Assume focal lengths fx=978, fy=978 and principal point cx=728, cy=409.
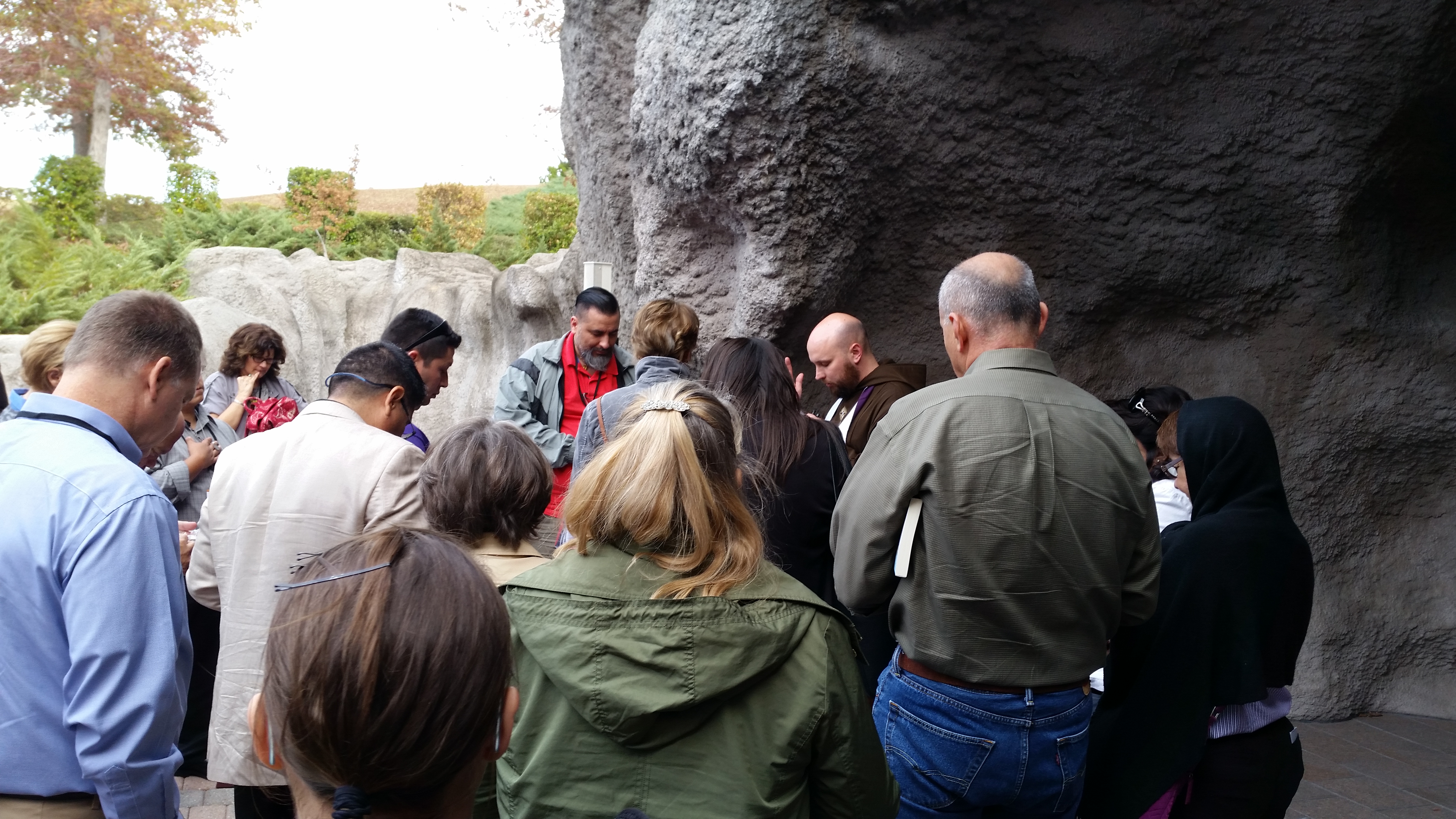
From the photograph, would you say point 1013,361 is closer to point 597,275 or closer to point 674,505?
point 674,505

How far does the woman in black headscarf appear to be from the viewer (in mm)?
2387

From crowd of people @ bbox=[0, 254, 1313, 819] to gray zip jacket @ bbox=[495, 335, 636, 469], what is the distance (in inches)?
47.3

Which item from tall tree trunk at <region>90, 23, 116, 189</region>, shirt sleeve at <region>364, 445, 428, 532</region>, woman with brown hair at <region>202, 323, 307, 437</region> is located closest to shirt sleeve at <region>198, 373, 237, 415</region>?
woman with brown hair at <region>202, 323, 307, 437</region>

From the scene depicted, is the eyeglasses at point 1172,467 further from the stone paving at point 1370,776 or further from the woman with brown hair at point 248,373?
the woman with brown hair at point 248,373

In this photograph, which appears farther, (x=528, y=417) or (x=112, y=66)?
(x=112, y=66)

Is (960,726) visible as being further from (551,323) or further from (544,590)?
(551,323)

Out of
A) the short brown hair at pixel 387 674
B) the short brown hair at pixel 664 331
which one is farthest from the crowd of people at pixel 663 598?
the short brown hair at pixel 664 331

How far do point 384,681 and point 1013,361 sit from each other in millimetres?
1800

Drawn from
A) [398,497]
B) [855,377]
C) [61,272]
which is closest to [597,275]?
[855,377]

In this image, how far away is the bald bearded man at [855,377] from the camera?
3.85 metres

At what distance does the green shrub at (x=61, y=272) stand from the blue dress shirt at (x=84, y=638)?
9.98 m

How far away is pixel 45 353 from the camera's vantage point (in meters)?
3.27

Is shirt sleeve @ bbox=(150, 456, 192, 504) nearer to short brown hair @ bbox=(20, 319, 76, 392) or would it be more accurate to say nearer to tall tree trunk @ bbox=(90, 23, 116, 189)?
short brown hair @ bbox=(20, 319, 76, 392)

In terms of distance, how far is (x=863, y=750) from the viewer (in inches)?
62.7
